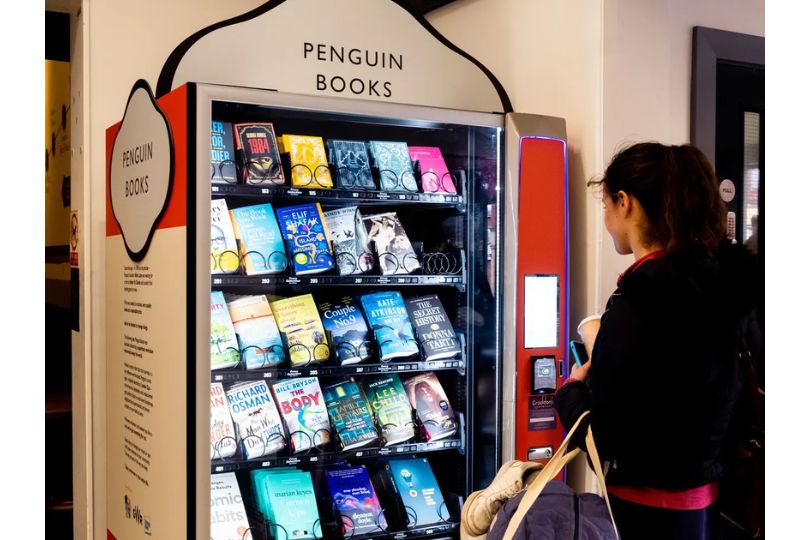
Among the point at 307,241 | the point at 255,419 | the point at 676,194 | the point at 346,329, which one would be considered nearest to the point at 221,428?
the point at 255,419

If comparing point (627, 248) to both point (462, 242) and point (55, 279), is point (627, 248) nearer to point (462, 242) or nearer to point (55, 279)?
point (462, 242)

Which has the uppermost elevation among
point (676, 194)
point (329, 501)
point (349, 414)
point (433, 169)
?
point (433, 169)

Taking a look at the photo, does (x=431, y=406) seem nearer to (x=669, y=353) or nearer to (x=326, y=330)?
(x=326, y=330)

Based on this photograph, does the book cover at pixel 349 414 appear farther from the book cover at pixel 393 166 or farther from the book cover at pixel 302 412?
the book cover at pixel 393 166

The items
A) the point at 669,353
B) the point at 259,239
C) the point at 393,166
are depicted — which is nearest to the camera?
the point at 669,353

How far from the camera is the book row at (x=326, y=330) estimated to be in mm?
2637

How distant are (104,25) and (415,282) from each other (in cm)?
164

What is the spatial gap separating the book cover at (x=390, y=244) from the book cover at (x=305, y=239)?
18cm

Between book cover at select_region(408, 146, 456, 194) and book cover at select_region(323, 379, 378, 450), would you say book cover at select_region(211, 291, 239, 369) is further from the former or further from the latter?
book cover at select_region(408, 146, 456, 194)

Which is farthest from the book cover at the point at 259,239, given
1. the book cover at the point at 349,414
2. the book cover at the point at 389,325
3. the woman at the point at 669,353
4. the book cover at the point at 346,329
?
the woman at the point at 669,353

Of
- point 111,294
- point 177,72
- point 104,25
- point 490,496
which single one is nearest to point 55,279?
point 111,294

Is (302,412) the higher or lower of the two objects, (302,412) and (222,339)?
the lower

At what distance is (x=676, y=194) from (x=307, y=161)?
1.29 meters

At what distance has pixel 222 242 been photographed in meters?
2.60
